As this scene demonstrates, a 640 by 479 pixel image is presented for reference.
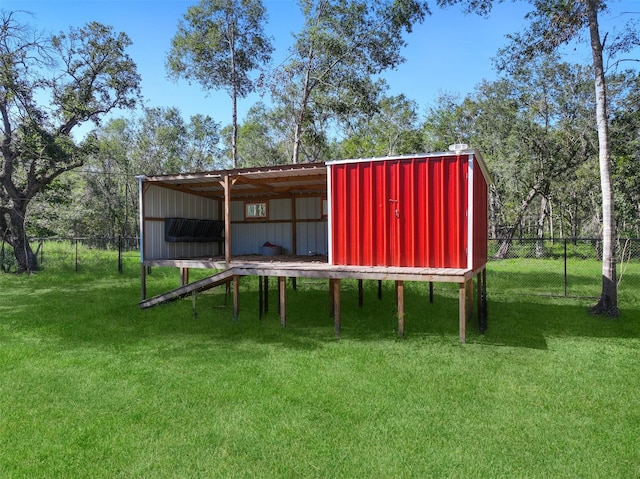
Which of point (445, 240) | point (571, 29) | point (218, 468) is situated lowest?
point (218, 468)

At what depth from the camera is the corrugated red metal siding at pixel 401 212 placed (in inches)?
279

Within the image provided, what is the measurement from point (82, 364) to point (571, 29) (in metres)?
11.6

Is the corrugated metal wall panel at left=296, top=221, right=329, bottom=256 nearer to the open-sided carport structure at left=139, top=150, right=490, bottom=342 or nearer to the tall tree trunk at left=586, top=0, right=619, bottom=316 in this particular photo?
the open-sided carport structure at left=139, top=150, right=490, bottom=342

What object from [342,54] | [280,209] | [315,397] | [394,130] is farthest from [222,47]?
[315,397]

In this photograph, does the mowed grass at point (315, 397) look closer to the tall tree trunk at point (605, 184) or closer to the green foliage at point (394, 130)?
the tall tree trunk at point (605, 184)

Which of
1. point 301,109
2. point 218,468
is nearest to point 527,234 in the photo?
point 301,109

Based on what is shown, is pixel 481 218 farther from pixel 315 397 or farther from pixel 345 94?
pixel 345 94

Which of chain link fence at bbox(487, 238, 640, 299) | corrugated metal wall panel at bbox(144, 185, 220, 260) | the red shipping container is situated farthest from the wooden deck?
chain link fence at bbox(487, 238, 640, 299)

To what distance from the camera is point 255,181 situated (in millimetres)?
9883

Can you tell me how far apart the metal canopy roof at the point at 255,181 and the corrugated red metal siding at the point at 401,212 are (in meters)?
0.90

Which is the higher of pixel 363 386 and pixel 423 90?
pixel 423 90

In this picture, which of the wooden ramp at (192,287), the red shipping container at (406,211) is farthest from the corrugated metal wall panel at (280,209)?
the red shipping container at (406,211)

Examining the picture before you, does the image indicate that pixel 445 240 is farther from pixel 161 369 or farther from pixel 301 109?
pixel 301 109

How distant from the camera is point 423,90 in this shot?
28.4m
